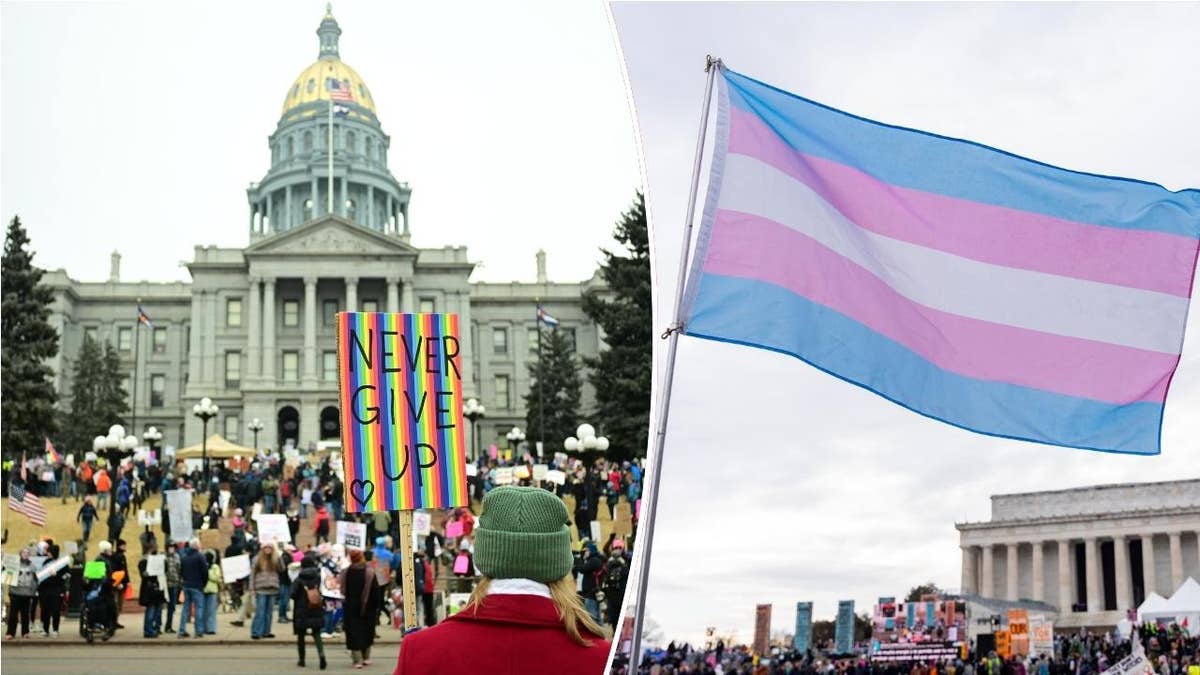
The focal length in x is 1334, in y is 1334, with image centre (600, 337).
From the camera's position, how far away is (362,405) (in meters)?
2.94

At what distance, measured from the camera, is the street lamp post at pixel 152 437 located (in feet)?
12.6

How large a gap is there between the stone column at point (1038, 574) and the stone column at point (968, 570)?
170 inches

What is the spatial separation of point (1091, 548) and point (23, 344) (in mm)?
84405

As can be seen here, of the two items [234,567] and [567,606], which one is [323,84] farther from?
[234,567]

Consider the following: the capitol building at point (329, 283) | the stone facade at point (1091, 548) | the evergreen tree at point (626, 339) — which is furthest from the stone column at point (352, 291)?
the stone facade at point (1091, 548)

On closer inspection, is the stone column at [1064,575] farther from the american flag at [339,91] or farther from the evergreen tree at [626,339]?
the american flag at [339,91]

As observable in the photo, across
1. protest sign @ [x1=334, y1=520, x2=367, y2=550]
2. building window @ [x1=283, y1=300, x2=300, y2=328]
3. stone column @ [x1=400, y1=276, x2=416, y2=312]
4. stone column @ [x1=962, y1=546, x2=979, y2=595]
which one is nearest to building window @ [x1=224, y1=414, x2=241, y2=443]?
building window @ [x1=283, y1=300, x2=300, y2=328]

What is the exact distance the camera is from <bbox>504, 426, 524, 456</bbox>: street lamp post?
11.1 ft

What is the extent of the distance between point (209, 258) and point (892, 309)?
205cm

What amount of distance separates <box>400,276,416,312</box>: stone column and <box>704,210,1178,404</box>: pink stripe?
31.2 inches

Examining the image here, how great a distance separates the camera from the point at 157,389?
397 cm

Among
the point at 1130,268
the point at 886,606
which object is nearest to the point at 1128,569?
the point at 886,606

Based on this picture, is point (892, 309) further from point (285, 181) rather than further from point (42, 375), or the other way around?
point (42, 375)

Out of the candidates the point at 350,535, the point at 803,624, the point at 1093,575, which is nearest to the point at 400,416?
the point at 350,535
